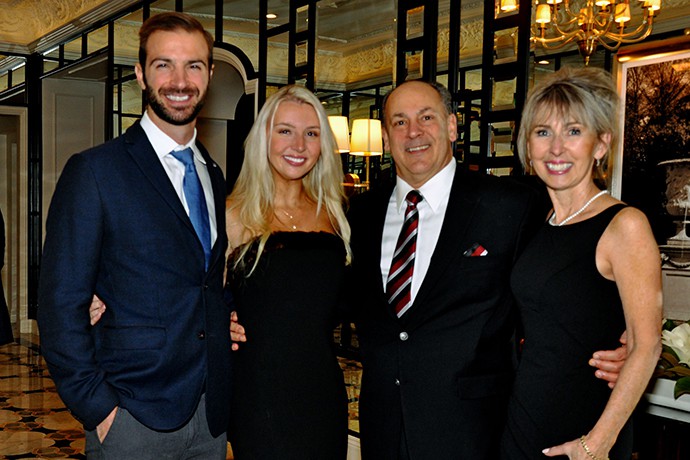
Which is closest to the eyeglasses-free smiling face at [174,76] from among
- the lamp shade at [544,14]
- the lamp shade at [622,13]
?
the lamp shade at [544,14]

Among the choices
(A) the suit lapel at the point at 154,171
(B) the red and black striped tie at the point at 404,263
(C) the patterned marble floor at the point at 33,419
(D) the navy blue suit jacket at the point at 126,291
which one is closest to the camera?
(D) the navy blue suit jacket at the point at 126,291

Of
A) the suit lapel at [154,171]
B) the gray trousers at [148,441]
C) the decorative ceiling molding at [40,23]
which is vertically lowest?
the gray trousers at [148,441]

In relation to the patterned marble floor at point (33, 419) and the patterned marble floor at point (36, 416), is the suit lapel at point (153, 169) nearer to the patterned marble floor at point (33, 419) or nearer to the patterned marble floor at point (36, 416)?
the patterned marble floor at point (36, 416)

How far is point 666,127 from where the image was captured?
4.45 m

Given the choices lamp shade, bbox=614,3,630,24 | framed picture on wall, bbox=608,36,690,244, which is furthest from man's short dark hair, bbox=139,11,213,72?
lamp shade, bbox=614,3,630,24

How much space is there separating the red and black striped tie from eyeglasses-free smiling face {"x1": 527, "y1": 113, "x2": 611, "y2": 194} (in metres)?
0.54

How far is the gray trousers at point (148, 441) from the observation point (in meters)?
2.14

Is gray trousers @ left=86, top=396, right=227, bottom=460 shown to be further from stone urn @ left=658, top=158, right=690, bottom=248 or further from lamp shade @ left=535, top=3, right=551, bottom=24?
lamp shade @ left=535, top=3, right=551, bottom=24

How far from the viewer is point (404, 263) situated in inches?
97.1

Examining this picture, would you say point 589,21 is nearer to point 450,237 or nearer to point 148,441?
point 450,237

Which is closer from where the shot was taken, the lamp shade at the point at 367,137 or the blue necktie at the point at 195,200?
the blue necktie at the point at 195,200

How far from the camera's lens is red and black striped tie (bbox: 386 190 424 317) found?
243 cm

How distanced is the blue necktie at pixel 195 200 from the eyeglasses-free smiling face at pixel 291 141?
19.0 inches

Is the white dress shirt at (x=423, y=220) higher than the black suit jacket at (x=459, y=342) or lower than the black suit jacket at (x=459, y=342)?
higher
